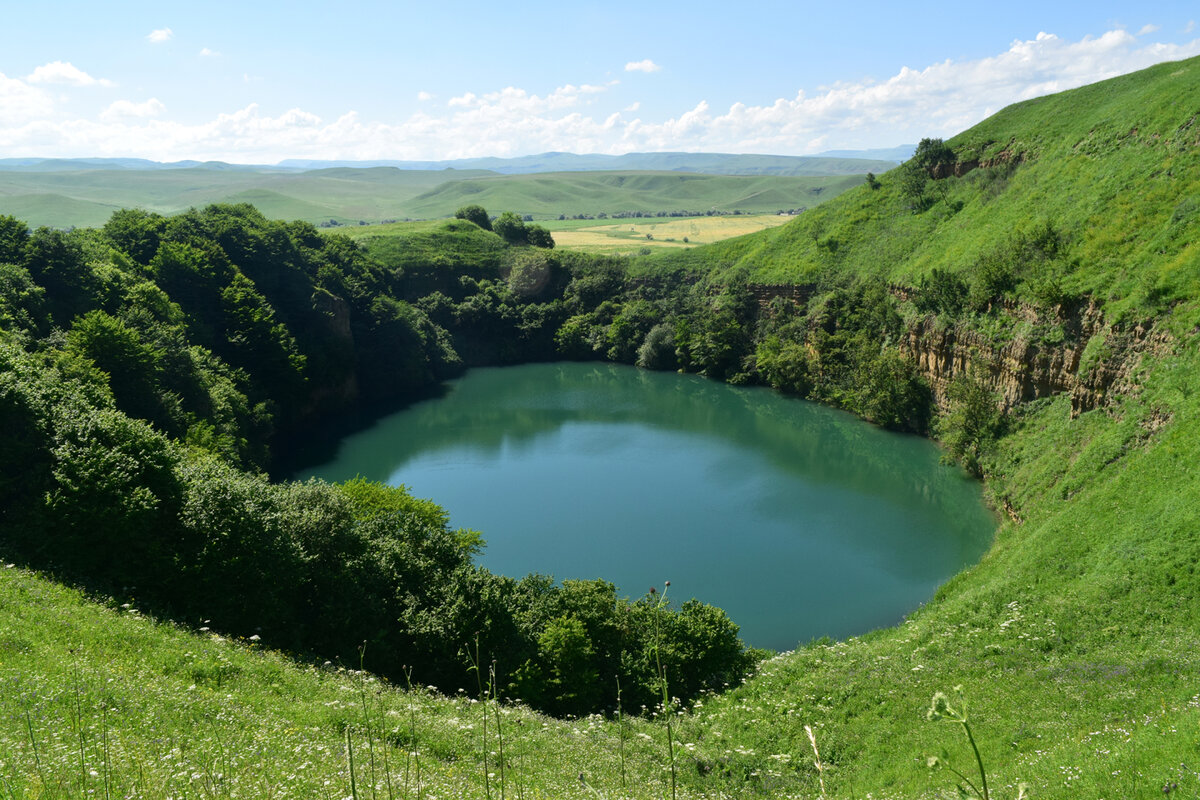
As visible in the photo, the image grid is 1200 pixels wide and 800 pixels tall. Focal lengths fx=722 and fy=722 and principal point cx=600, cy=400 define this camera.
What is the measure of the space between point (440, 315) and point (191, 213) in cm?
2611

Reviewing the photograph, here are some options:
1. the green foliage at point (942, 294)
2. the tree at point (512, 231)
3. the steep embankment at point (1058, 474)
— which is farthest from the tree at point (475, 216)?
the green foliage at point (942, 294)

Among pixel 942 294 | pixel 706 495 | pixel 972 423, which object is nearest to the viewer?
pixel 972 423

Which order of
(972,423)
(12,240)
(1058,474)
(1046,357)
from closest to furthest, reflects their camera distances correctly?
(1058,474), (1046,357), (12,240), (972,423)

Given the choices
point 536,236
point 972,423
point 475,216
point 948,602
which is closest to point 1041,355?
point 972,423

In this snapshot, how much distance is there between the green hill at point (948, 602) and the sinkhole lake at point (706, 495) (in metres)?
2.84

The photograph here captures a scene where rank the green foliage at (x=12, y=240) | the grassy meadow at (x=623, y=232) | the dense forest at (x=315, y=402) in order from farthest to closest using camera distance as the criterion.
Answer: the grassy meadow at (x=623, y=232) < the green foliage at (x=12, y=240) < the dense forest at (x=315, y=402)

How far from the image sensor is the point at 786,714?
17281 mm

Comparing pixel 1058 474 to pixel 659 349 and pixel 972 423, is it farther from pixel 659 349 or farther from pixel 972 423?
pixel 659 349

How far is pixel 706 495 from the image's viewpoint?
39094 mm

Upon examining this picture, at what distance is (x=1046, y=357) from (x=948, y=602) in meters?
16.6

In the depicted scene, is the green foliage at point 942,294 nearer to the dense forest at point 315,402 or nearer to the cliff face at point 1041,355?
the cliff face at point 1041,355

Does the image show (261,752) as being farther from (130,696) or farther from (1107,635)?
(1107,635)

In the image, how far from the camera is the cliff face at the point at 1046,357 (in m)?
29.1

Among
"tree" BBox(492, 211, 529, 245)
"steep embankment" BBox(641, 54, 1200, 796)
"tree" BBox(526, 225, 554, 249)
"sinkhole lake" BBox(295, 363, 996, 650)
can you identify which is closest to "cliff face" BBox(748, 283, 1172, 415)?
"steep embankment" BBox(641, 54, 1200, 796)
